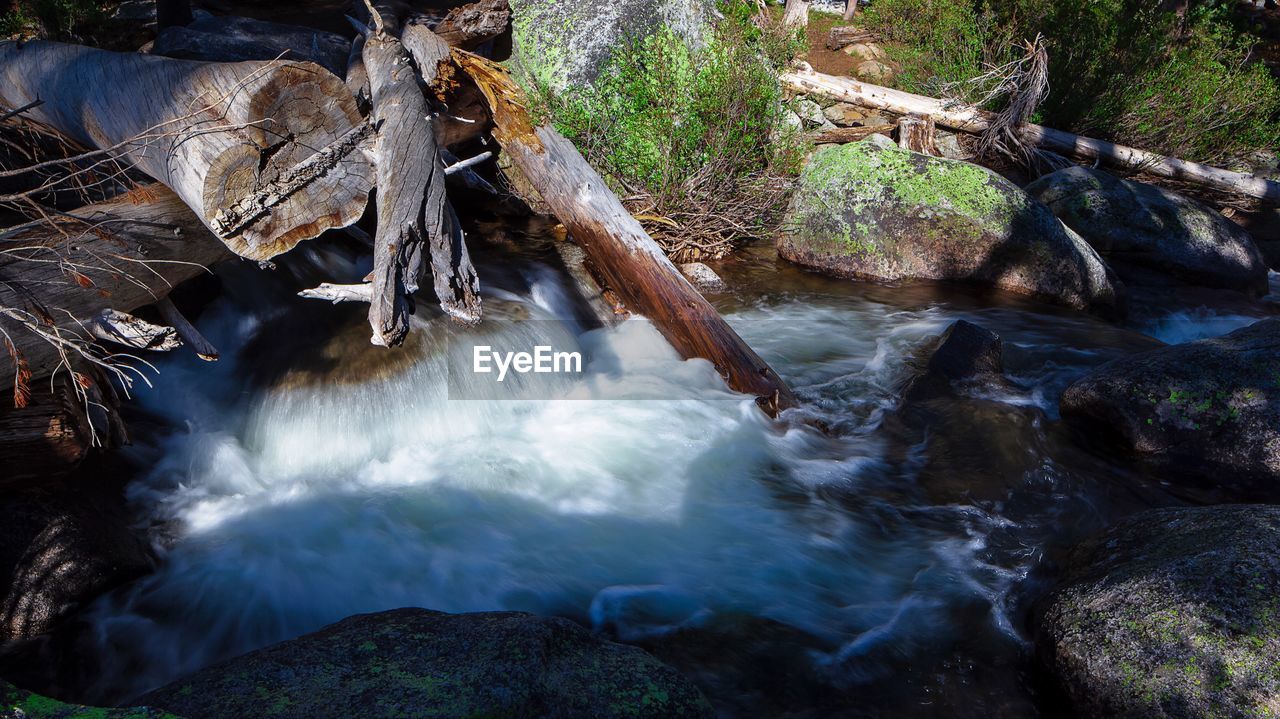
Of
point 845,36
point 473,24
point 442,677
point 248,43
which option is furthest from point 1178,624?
point 845,36

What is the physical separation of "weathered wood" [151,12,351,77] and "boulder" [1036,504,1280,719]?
7.69 meters

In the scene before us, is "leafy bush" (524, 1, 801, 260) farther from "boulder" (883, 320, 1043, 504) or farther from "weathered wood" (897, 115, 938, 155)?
"weathered wood" (897, 115, 938, 155)

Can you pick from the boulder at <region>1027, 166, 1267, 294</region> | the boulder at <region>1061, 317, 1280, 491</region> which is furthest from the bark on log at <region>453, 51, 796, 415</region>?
the boulder at <region>1027, 166, 1267, 294</region>

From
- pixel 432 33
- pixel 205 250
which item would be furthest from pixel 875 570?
pixel 432 33

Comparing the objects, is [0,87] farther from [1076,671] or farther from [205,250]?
[1076,671]

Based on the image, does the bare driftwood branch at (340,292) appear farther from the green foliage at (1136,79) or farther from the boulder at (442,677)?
the green foliage at (1136,79)

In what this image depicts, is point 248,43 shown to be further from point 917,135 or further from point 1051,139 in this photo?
point 1051,139

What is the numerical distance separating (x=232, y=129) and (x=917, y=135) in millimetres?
10228

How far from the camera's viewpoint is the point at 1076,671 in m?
3.20

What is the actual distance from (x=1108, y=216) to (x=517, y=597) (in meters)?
8.89

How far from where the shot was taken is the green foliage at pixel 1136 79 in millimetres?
11805

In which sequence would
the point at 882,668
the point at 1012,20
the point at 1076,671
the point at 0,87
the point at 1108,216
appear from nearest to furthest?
1. the point at 1076,671
2. the point at 882,668
3. the point at 0,87
4. the point at 1108,216
5. the point at 1012,20

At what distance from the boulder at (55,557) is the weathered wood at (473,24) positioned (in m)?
5.16

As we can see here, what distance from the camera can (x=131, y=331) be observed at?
12.5 feet
